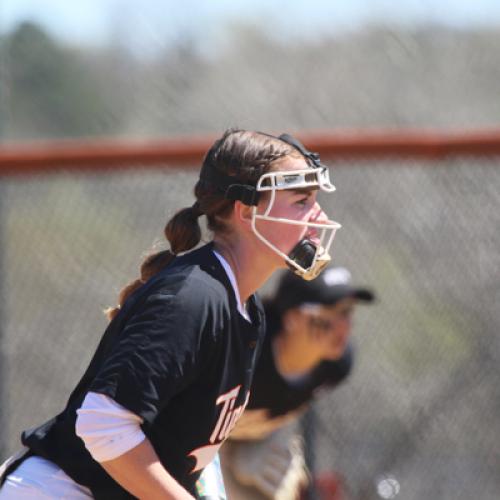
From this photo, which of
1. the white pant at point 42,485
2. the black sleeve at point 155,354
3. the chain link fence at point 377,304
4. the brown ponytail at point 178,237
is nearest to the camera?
the black sleeve at point 155,354

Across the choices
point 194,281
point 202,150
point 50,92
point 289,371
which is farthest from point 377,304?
point 50,92

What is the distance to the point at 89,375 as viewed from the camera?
2.69 m

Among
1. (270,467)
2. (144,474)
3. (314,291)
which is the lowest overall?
(270,467)

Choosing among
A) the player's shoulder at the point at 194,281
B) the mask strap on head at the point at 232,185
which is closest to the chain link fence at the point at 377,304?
the mask strap on head at the point at 232,185

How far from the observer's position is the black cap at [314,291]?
16.1 ft

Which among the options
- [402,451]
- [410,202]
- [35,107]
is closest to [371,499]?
[402,451]

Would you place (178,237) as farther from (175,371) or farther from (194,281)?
(175,371)

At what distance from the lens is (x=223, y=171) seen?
2.77 metres

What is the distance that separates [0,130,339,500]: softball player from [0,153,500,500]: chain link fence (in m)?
2.19

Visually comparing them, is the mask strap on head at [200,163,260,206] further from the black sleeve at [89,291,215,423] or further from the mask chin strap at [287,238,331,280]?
the black sleeve at [89,291,215,423]

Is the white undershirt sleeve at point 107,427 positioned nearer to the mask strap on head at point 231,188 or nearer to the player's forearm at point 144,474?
the player's forearm at point 144,474

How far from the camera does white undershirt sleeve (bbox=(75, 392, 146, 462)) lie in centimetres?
247

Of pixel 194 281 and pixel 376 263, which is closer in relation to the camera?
pixel 194 281

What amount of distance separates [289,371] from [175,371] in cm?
234
